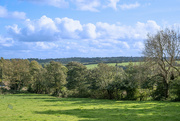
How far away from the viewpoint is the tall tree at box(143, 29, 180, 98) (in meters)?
35.8

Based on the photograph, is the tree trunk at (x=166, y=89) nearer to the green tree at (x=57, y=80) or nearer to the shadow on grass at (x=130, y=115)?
the shadow on grass at (x=130, y=115)

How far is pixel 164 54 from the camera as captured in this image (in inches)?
1425

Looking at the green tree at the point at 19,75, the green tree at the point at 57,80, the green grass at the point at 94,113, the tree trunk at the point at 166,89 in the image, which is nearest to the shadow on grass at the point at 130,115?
the green grass at the point at 94,113

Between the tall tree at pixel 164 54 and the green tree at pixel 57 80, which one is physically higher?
the tall tree at pixel 164 54

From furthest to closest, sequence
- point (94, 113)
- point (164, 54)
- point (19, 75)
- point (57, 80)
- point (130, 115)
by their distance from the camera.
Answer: point (19, 75) → point (57, 80) → point (164, 54) → point (94, 113) → point (130, 115)

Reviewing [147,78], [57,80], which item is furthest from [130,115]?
[57,80]

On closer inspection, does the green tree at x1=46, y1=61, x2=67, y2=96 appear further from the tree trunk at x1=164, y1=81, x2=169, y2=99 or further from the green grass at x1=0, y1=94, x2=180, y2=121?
the tree trunk at x1=164, y1=81, x2=169, y2=99

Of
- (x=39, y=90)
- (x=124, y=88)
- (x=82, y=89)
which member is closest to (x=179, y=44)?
(x=124, y=88)

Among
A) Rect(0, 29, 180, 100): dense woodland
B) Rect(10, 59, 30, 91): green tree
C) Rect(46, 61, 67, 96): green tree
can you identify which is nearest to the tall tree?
Rect(0, 29, 180, 100): dense woodland

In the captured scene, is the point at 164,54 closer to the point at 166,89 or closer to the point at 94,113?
the point at 166,89

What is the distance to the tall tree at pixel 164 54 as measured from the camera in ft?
118

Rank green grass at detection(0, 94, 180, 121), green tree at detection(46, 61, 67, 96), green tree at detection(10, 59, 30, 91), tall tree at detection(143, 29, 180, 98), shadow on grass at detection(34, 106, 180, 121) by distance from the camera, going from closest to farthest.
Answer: shadow on grass at detection(34, 106, 180, 121)
green grass at detection(0, 94, 180, 121)
tall tree at detection(143, 29, 180, 98)
green tree at detection(46, 61, 67, 96)
green tree at detection(10, 59, 30, 91)

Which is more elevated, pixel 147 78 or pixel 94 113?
pixel 147 78

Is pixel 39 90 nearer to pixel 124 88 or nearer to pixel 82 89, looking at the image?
pixel 82 89
